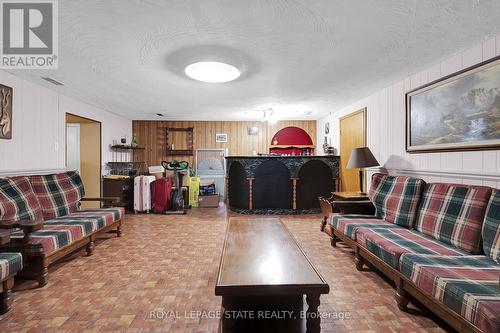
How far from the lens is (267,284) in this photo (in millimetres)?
1450

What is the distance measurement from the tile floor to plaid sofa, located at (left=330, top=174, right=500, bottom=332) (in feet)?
0.97

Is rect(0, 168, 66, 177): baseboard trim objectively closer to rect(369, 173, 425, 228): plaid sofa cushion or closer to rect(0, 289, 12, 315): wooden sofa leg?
rect(0, 289, 12, 315): wooden sofa leg

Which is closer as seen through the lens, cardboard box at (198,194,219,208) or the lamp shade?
the lamp shade

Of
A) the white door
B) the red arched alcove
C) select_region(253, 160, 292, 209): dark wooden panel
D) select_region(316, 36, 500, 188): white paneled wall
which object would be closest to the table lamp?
select_region(316, 36, 500, 188): white paneled wall

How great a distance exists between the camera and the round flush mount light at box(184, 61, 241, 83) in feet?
9.71

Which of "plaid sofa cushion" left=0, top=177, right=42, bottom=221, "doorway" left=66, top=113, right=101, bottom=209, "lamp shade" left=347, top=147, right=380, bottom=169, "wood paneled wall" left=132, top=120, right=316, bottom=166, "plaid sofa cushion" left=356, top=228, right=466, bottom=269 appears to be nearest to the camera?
"plaid sofa cushion" left=356, top=228, right=466, bottom=269

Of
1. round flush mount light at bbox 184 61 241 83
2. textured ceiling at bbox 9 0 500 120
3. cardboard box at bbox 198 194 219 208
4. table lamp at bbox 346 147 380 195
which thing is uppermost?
→ textured ceiling at bbox 9 0 500 120

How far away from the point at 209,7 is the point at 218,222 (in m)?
3.75

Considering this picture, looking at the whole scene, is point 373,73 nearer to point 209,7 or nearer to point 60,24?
point 209,7

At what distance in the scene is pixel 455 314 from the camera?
1.47 m

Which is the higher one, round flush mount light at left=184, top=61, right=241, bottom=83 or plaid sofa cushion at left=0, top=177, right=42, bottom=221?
round flush mount light at left=184, top=61, right=241, bottom=83

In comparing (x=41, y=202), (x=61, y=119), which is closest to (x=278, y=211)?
(x=41, y=202)

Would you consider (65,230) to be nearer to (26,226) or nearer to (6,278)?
(26,226)

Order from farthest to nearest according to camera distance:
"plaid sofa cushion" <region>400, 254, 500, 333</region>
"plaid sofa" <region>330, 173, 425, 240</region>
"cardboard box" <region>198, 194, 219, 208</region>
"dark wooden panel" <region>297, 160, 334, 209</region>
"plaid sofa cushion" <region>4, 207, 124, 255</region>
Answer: "cardboard box" <region>198, 194, 219, 208</region>, "dark wooden panel" <region>297, 160, 334, 209</region>, "plaid sofa" <region>330, 173, 425, 240</region>, "plaid sofa cushion" <region>4, 207, 124, 255</region>, "plaid sofa cushion" <region>400, 254, 500, 333</region>
